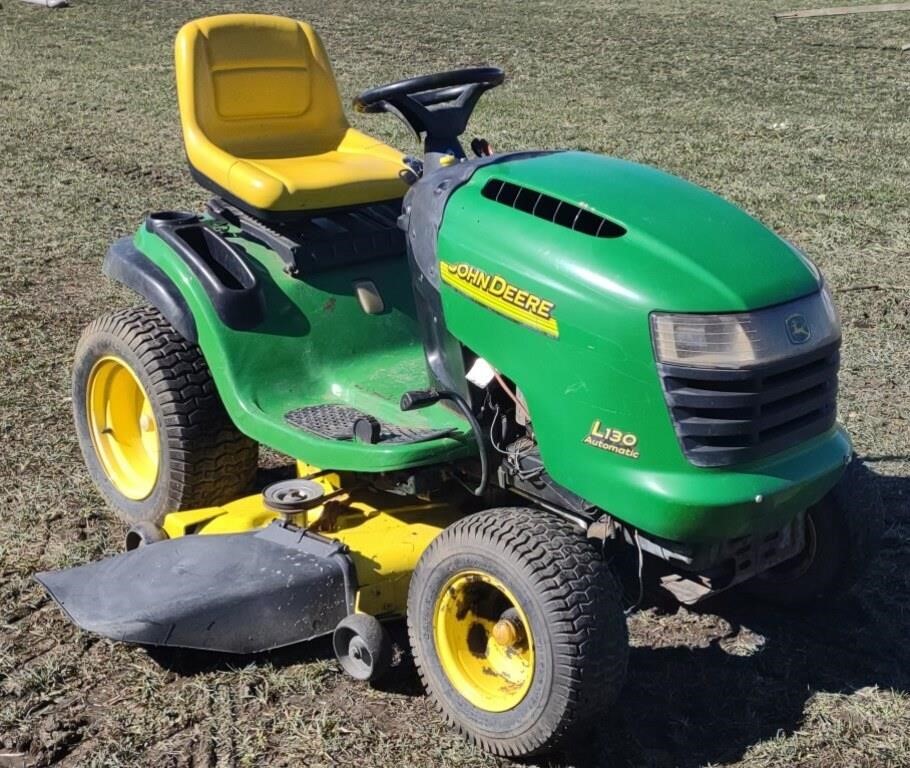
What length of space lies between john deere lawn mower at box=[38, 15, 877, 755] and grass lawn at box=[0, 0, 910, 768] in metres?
0.16

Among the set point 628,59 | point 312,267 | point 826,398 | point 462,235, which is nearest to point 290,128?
point 312,267

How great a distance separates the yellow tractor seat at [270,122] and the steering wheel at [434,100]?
0.34m

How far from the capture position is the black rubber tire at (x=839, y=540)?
10.1ft

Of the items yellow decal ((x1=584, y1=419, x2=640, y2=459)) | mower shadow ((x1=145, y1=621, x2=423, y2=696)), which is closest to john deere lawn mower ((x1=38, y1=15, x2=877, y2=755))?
yellow decal ((x1=584, y1=419, x2=640, y2=459))

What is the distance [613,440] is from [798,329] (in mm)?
435

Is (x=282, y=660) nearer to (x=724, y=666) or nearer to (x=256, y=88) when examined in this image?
(x=724, y=666)

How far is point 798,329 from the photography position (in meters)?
2.56

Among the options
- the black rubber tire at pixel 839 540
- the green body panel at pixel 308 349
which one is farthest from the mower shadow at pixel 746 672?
the green body panel at pixel 308 349

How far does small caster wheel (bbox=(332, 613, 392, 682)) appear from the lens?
285cm

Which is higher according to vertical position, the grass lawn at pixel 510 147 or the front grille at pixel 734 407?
the front grille at pixel 734 407

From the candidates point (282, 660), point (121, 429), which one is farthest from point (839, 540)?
point (121, 429)

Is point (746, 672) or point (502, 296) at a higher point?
point (502, 296)

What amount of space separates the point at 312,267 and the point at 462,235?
0.81 metres

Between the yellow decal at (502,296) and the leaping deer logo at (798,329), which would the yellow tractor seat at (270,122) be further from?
the leaping deer logo at (798,329)
